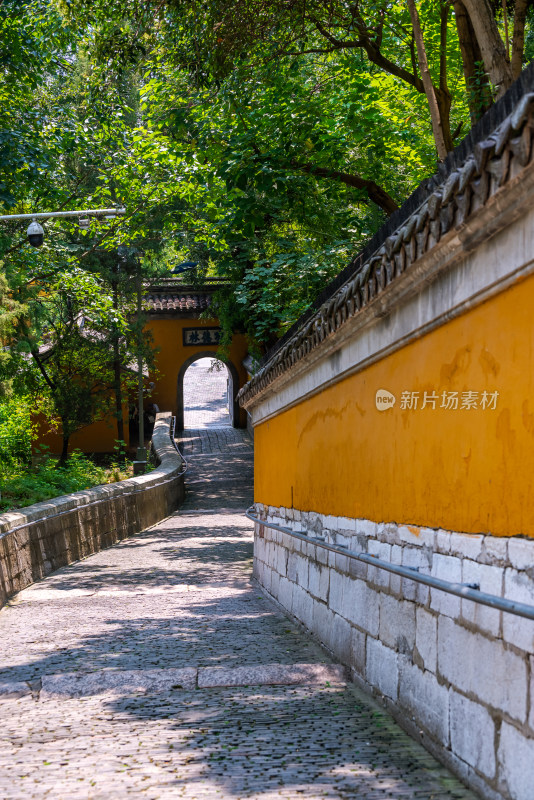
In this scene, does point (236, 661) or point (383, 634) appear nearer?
point (383, 634)

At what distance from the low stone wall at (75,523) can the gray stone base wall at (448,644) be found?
14.5 feet

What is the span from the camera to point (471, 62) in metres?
8.57

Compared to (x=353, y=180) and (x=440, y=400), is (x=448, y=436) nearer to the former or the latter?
(x=440, y=400)

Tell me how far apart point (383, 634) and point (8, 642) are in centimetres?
340

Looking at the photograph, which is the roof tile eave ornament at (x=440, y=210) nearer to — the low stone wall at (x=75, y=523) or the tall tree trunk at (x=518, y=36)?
the tall tree trunk at (x=518, y=36)

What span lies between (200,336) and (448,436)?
26.8 metres

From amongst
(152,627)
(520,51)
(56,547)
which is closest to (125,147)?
(56,547)

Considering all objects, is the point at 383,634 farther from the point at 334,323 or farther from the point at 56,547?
the point at 56,547

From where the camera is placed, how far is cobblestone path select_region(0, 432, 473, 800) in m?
3.40

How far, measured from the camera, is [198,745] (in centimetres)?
390

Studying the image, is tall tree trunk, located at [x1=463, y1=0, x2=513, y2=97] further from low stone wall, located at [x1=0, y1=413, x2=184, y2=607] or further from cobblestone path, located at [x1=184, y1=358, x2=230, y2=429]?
cobblestone path, located at [x1=184, y1=358, x2=230, y2=429]

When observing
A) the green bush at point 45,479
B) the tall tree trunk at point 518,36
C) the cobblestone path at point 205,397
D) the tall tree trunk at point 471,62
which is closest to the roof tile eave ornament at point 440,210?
the tall tree trunk at point 518,36

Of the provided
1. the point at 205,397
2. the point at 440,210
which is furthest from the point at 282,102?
the point at 205,397

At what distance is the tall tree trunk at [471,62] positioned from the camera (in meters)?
8.37
